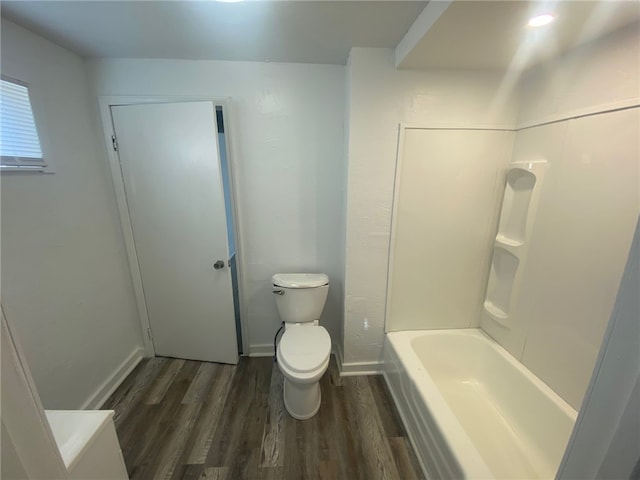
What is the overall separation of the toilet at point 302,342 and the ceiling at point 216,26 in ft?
4.64

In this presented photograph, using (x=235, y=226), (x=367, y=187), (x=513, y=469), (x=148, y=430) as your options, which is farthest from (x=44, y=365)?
(x=513, y=469)

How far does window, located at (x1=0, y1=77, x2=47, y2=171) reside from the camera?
3.79 feet

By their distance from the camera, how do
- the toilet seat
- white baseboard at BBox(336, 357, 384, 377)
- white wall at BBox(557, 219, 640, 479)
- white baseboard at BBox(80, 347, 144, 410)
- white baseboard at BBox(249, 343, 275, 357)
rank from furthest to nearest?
white baseboard at BBox(249, 343, 275, 357)
white baseboard at BBox(336, 357, 384, 377)
white baseboard at BBox(80, 347, 144, 410)
the toilet seat
white wall at BBox(557, 219, 640, 479)

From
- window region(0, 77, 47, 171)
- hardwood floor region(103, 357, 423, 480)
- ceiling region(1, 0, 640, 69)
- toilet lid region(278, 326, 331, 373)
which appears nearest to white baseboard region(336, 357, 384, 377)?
hardwood floor region(103, 357, 423, 480)

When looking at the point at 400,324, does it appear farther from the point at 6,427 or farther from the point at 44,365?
the point at 44,365

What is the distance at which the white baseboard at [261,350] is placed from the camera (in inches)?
83.4

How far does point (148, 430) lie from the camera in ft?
4.88

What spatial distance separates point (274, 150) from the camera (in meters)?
1.75

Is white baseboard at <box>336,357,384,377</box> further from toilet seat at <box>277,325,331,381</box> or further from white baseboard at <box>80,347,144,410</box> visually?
white baseboard at <box>80,347,144,410</box>

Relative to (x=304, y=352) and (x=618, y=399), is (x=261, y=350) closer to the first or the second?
(x=304, y=352)

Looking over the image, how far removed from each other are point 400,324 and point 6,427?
1842 mm

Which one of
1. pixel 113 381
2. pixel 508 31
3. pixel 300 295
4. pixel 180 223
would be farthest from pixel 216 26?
pixel 113 381

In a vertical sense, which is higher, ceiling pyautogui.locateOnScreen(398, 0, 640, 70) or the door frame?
ceiling pyautogui.locateOnScreen(398, 0, 640, 70)

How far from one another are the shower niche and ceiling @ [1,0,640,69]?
0.60 m
